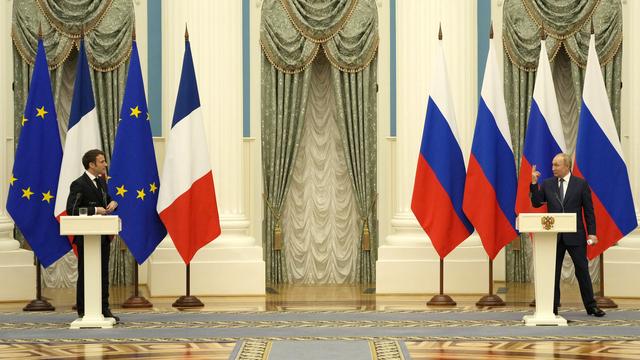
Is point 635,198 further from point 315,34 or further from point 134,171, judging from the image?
point 134,171

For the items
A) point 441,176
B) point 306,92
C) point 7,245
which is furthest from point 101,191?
point 306,92

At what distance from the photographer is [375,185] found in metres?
14.9

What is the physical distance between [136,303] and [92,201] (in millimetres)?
1786

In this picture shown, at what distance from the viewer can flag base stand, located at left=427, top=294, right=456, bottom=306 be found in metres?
11.9

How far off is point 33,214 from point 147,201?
1.11 meters

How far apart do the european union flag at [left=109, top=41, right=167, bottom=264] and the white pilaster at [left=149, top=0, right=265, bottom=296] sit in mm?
1280

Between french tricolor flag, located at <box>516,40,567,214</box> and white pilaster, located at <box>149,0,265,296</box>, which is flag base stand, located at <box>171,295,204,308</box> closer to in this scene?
white pilaster, located at <box>149,0,265,296</box>

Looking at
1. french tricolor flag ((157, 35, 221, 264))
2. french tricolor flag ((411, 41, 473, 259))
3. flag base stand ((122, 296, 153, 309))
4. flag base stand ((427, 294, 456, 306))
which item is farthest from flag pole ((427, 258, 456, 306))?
flag base stand ((122, 296, 153, 309))

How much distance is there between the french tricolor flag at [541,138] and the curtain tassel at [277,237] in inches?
153

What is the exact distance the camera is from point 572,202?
418 inches

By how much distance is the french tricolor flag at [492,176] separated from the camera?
1185 centimetres

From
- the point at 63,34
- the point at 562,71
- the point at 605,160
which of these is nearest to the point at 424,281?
the point at 605,160

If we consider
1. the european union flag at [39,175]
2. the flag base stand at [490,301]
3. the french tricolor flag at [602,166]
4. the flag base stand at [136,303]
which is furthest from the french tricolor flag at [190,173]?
the french tricolor flag at [602,166]

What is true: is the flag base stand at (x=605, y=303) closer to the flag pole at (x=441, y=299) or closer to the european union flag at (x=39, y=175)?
the flag pole at (x=441, y=299)
